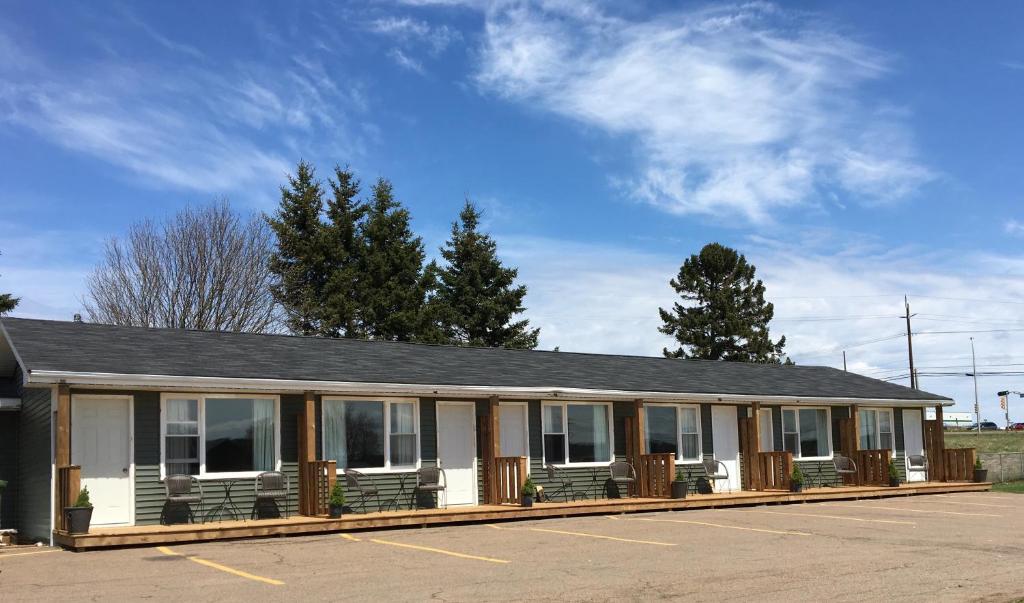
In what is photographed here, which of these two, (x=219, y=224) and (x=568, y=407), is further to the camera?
(x=219, y=224)

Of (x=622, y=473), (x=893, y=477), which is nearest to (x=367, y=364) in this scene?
(x=622, y=473)

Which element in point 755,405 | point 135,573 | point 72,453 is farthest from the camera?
point 755,405

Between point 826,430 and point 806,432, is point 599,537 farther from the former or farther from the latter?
point 826,430

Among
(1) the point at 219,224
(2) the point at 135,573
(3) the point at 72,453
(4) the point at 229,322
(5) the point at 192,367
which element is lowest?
(2) the point at 135,573

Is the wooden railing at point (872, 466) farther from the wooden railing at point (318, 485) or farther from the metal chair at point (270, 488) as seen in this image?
the metal chair at point (270, 488)

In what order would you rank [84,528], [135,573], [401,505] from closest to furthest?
[135,573] → [84,528] → [401,505]

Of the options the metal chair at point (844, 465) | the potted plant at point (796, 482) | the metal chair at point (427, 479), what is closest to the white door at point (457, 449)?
the metal chair at point (427, 479)

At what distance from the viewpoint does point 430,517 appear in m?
17.3

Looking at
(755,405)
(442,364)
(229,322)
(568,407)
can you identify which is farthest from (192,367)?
(229,322)

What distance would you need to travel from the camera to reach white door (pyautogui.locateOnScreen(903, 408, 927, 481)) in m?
27.5

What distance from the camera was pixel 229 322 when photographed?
38500mm

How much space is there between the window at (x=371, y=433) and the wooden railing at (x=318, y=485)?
114 centimetres

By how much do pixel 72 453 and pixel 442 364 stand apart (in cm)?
762

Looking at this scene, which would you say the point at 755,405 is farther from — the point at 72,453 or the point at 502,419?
the point at 72,453
